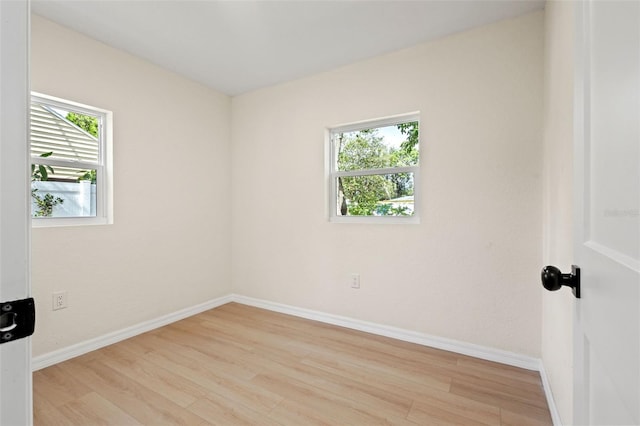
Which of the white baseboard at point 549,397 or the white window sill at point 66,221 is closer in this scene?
the white baseboard at point 549,397

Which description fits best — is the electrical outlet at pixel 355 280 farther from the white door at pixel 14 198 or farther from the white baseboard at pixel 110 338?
the white door at pixel 14 198

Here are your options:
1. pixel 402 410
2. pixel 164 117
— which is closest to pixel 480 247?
pixel 402 410

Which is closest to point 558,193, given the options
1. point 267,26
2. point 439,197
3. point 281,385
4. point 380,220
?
point 439,197

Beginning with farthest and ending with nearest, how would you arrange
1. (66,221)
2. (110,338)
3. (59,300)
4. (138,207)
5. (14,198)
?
(138,207)
(110,338)
(66,221)
(59,300)
(14,198)

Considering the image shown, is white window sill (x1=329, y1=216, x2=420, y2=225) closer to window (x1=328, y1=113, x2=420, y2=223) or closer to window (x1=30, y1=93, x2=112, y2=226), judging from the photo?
window (x1=328, y1=113, x2=420, y2=223)

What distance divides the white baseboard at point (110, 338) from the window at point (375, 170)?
1.78 meters

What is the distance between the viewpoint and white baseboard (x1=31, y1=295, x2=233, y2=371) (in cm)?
212

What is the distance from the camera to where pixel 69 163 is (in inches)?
92.1

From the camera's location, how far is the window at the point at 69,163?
86.0 inches

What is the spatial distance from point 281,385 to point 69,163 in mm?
2301

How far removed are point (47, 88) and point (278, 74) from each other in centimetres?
184

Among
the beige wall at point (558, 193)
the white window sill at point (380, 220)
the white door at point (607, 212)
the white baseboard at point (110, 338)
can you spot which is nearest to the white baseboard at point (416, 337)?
the beige wall at point (558, 193)

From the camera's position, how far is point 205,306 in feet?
10.8

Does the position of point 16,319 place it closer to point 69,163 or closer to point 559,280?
point 559,280
